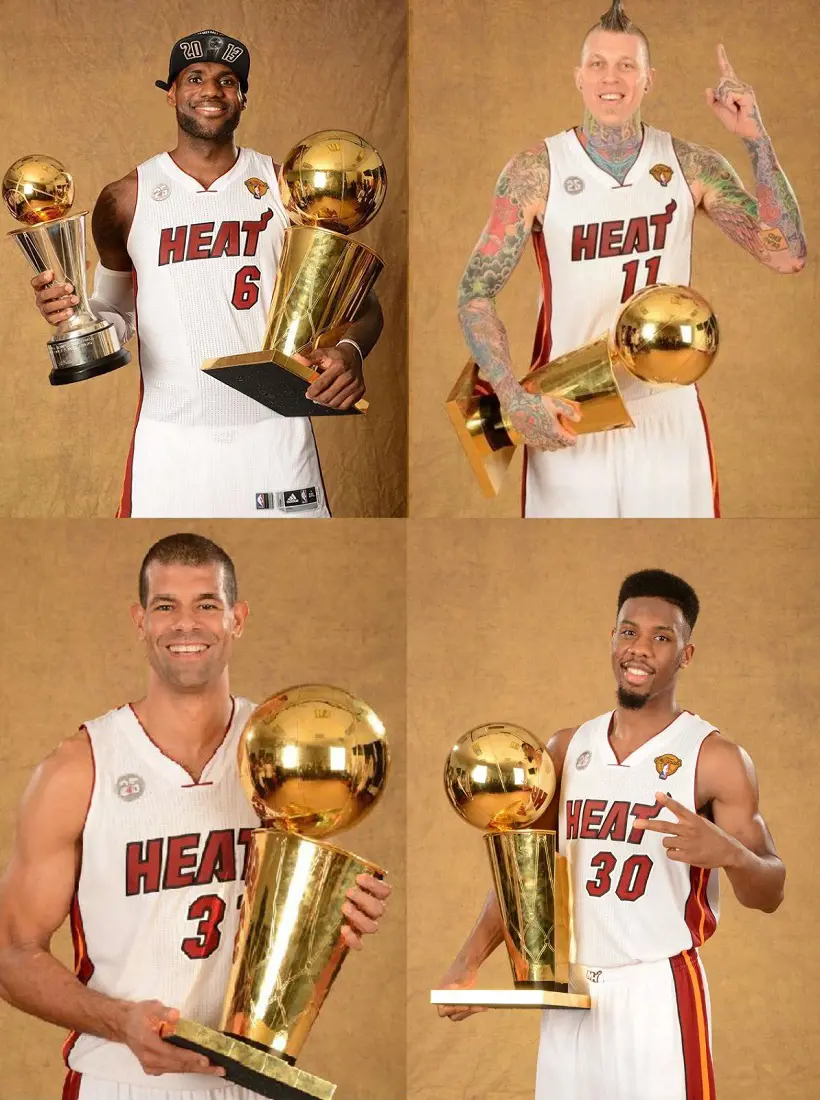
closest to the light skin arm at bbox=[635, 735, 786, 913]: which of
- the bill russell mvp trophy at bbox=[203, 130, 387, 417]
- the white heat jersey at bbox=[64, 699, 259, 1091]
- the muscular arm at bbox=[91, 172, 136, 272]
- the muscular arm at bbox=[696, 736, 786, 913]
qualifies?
the muscular arm at bbox=[696, 736, 786, 913]

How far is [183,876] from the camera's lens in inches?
153

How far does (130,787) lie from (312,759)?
728mm

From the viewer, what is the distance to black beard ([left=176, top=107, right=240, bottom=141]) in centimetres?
473

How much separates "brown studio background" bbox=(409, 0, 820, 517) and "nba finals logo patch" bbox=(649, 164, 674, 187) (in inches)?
29.8

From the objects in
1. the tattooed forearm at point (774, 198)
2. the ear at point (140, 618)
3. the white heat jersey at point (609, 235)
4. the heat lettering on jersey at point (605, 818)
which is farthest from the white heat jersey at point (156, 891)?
the tattooed forearm at point (774, 198)

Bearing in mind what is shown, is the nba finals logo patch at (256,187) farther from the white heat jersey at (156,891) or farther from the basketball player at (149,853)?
the white heat jersey at (156,891)

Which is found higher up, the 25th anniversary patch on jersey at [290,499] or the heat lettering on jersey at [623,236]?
the heat lettering on jersey at [623,236]

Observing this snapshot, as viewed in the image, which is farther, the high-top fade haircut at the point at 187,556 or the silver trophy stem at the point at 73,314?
the silver trophy stem at the point at 73,314

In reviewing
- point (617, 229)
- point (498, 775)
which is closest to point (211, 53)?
point (617, 229)

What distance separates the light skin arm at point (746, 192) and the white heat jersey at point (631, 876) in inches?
53.2

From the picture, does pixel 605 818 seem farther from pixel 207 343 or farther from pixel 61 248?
pixel 61 248

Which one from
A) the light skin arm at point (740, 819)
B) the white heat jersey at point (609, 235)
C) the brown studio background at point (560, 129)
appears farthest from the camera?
the brown studio background at point (560, 129)

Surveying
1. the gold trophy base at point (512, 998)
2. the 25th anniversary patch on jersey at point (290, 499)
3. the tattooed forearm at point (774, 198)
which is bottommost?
the gold trophy base at point (512, 998)

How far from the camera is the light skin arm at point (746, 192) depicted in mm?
4387
